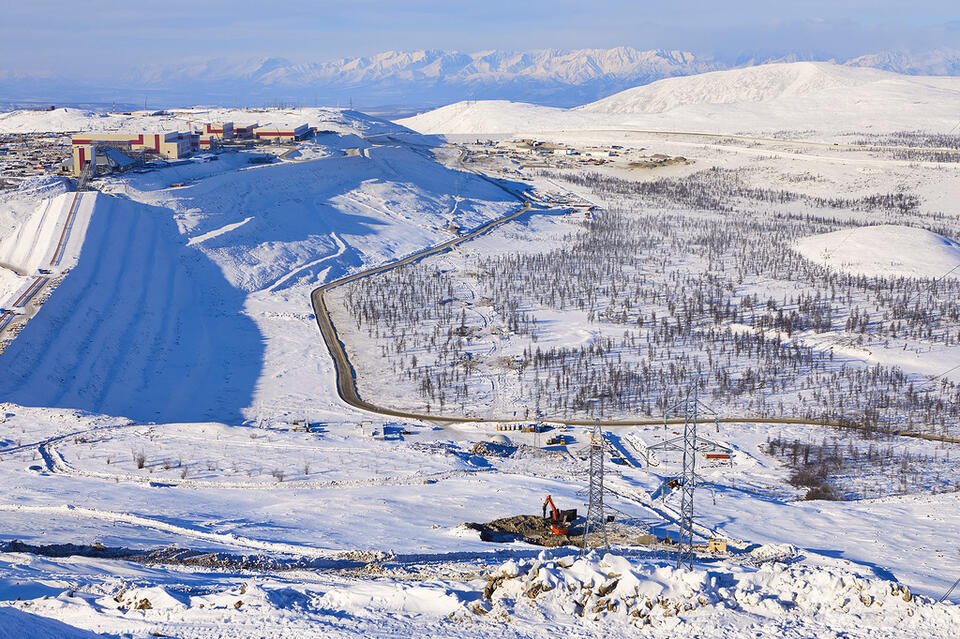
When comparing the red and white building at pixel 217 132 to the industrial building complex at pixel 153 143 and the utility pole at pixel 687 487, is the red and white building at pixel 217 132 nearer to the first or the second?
the industrial building complex at pixel 153 143

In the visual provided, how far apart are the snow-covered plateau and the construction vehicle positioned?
12.3 inches

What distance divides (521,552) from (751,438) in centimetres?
1088

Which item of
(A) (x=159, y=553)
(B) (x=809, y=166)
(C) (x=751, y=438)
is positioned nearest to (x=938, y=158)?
(B) (x=809, y=166)

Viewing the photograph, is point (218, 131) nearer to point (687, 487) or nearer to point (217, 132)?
point (217, 132)

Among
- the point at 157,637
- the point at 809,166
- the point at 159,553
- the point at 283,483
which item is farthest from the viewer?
the point at 809,166

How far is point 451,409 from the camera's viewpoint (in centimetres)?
2909

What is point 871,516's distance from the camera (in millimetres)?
19844

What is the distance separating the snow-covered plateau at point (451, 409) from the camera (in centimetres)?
1376

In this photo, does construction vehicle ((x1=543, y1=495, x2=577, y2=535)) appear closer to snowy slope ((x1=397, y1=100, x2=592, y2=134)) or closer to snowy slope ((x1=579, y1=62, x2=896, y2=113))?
snowy slope ((x1=397, y1=100, x2=592, y2=134))

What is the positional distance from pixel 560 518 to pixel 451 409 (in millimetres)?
10885

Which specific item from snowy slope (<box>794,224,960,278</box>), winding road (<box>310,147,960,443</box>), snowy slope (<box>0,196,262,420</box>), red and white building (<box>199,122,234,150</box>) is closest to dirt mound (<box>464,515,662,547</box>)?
winding road (<box>310,147,960,443</box>)

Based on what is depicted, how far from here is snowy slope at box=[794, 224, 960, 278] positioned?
47062 millimetres

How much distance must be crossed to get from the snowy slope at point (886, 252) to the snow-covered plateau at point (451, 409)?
0.92 ft

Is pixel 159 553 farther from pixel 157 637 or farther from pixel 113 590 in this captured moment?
pixel 157 637
